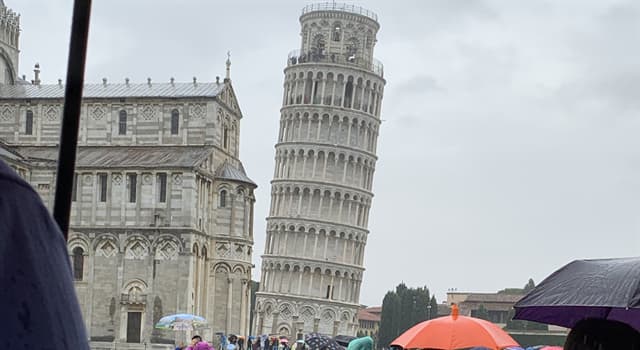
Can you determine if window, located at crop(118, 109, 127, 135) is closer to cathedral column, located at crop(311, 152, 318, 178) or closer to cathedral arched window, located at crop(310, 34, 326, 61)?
cathedral column, located at crop(311, 152, 318, 178)

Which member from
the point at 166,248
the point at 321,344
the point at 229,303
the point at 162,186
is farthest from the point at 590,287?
the point at 229,303

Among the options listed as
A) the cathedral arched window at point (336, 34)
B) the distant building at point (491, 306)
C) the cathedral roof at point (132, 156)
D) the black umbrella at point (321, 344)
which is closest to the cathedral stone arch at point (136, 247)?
the cathedral roof at point (132, 156)

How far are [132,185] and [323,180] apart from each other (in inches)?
1046

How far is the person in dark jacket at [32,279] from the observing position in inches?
38.6

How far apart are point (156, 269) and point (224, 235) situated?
4.00 metres

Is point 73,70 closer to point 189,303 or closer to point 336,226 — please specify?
point 189,303

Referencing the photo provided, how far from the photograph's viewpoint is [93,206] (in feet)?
167

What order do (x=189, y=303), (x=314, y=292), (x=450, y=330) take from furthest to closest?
(x=314, y=292)
(x=189, y=303)
(x=450, y=330)

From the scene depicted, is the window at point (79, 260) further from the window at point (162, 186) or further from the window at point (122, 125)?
the window at point (122, 125)

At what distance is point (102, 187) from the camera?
51.2 m

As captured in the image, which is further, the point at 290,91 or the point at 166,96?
the point at 290,91

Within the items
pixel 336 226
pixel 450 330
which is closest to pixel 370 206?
pixel 336 226

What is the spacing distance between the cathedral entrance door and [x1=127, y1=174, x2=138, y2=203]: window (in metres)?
4.95

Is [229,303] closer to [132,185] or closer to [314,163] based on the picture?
[132,185]
